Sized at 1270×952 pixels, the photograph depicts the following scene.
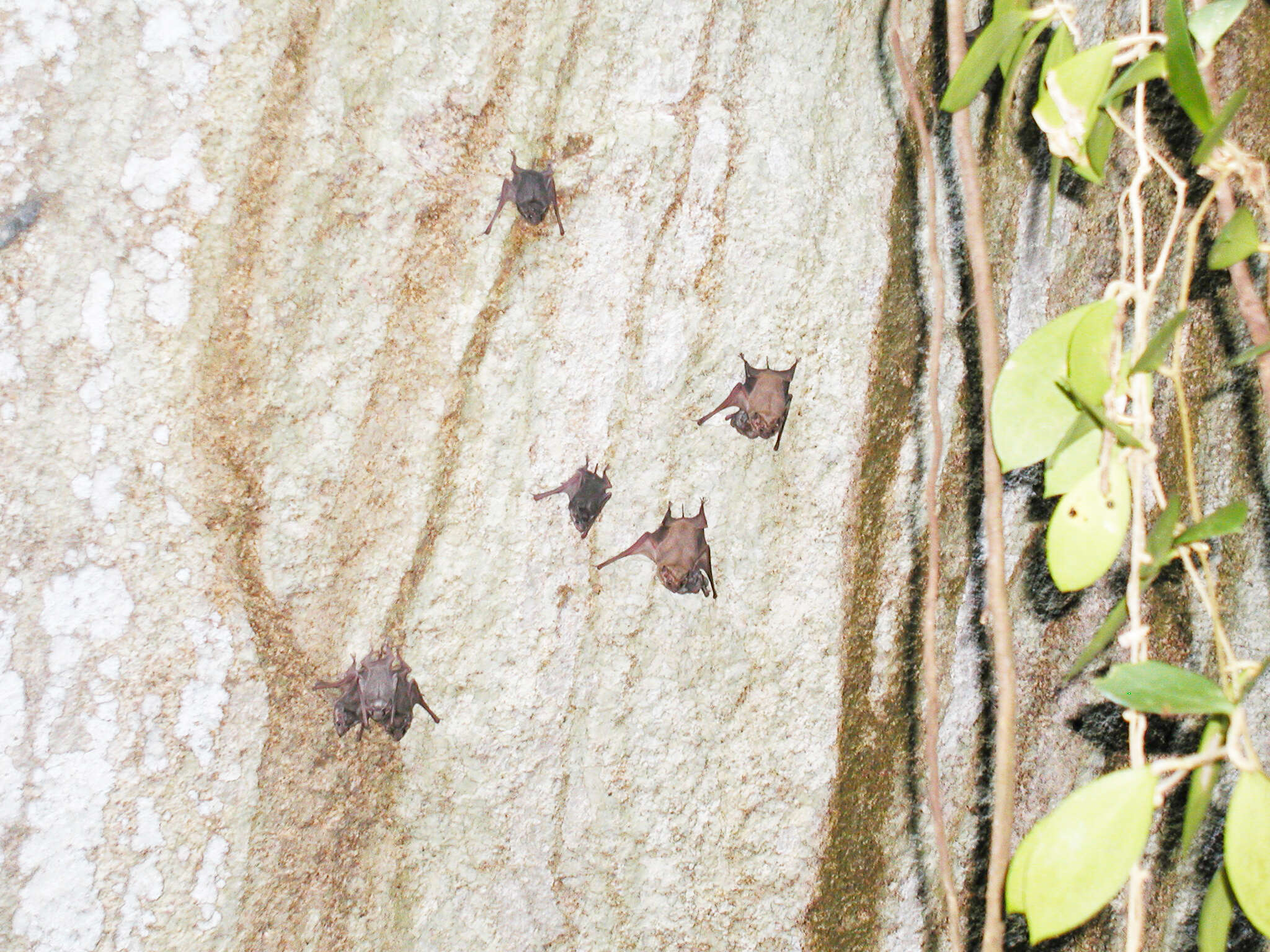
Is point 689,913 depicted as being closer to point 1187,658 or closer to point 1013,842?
point 1013,842

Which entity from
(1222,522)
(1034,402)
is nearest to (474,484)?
(1034,402)

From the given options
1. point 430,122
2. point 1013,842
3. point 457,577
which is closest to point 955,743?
point 1013,842

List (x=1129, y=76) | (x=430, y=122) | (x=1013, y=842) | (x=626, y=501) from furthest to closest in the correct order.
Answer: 1. (x=1013, y=842)
2. (x=626, y=501)
3. (x=430, y=122)
4. (x=1129, y=76)

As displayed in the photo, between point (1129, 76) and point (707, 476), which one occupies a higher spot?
point (1129, 76)

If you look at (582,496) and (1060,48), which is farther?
(582,496)

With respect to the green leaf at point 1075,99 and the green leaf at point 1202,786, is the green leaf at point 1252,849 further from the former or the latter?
the green leaf at point 1075,99

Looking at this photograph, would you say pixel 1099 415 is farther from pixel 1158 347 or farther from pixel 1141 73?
pixel 1141 73
